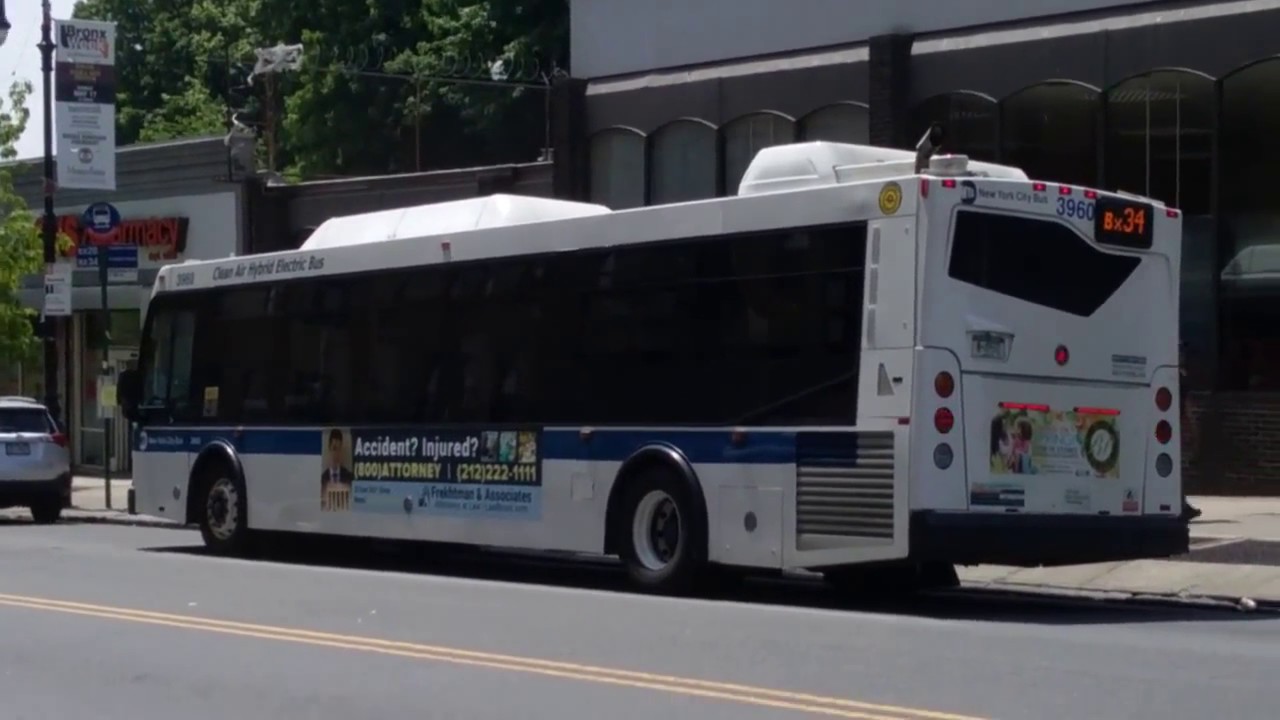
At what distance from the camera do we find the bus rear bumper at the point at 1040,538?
13.2 metres

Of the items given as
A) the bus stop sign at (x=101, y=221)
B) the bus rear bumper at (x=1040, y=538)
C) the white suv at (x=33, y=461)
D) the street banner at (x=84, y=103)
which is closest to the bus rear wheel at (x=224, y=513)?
the white suv at (x=33, y=461)

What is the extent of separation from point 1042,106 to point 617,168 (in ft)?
23.2

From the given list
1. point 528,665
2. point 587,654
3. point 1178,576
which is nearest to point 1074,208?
point 1178,576

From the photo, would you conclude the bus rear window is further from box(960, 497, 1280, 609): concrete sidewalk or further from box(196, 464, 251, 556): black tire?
box(196, 464, 251, 556): black tire

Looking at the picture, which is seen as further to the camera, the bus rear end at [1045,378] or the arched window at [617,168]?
the arched window at [617,168]

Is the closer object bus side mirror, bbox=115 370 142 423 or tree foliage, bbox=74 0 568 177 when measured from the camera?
bus side mirror, bbox=115 370 142 423

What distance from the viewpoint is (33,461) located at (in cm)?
2639

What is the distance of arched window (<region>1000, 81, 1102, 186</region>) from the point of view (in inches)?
904

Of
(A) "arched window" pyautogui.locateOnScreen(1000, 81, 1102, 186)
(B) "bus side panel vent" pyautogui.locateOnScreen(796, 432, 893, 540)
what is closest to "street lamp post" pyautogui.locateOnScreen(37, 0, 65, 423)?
(A) "arched window" pyautogui.locateOnScreen(1000, 81, 1102, 186)

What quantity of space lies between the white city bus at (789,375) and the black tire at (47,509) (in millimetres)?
9483

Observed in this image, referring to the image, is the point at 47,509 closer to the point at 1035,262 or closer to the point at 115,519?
the point at 115,519

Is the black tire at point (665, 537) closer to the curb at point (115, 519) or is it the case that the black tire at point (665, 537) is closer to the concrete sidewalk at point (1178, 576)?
the concrete sidewalk at point (1178, 576)

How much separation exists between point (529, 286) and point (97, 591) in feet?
14.3

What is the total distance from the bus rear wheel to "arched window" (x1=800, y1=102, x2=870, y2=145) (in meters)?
9.04
